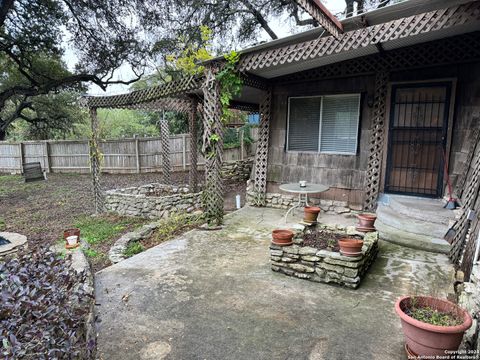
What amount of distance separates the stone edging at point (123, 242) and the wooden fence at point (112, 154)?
7.06m

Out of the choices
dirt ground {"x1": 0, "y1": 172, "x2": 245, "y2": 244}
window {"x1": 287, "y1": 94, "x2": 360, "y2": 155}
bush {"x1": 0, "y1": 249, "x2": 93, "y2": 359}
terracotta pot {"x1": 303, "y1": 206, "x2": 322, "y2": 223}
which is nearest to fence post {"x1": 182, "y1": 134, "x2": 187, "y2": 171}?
dirt ground {"x1": 0, "y1": 172, "x2": 245, "y2": 244}

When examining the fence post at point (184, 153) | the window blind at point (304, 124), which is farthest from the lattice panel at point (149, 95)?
the fence post at point (184, 153)

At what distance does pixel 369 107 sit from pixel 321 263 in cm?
370

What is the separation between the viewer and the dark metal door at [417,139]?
204 inches

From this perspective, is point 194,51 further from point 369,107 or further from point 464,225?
point 464,225

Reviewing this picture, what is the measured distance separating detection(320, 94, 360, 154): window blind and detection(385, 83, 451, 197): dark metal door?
68 centimetres

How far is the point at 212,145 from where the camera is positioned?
17.2 feet

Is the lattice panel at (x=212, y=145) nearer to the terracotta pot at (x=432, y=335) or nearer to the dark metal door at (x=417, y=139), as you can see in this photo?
the dark metal door at (x=417, y=139)

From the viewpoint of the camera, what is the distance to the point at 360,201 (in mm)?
5914

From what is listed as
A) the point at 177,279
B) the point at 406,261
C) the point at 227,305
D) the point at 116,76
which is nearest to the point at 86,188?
the point at 116,76

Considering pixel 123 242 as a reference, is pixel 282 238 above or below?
above

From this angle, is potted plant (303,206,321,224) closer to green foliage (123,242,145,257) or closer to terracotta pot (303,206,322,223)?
terracotta pot (303,206,322,223)

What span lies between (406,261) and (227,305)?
2418 millimetres

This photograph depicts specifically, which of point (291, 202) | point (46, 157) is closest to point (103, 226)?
point (291, 202)
